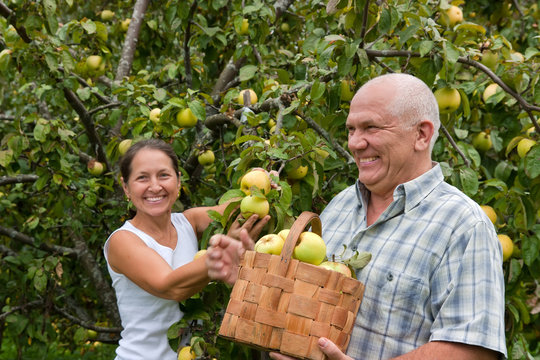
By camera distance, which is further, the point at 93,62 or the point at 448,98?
the point at 93,62

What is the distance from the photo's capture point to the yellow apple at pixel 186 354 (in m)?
1.88

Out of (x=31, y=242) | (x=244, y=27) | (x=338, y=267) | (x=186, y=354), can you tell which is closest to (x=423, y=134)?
(x=338, y=267)

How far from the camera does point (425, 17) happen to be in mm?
2072

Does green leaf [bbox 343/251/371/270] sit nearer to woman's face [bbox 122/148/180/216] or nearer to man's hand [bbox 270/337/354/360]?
man's hand [bbox 270/337/354/360]

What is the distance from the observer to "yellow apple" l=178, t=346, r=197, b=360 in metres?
1.88

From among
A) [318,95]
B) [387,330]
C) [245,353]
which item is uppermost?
[318,95]

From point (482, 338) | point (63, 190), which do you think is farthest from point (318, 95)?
point (63, 190)

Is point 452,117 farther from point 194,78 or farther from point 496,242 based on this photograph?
point 194,78

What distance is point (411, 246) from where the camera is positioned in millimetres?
1426

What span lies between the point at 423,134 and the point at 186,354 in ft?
3.32

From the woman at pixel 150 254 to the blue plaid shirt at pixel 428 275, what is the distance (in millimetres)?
417

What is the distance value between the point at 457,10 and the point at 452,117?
66 cm

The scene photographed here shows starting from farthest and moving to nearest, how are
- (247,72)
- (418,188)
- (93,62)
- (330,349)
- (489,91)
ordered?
(93,62) → (247,72) → (489,91) → (418,188) → (330,349)

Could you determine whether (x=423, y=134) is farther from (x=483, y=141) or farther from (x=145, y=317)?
(x=483, y=141)
